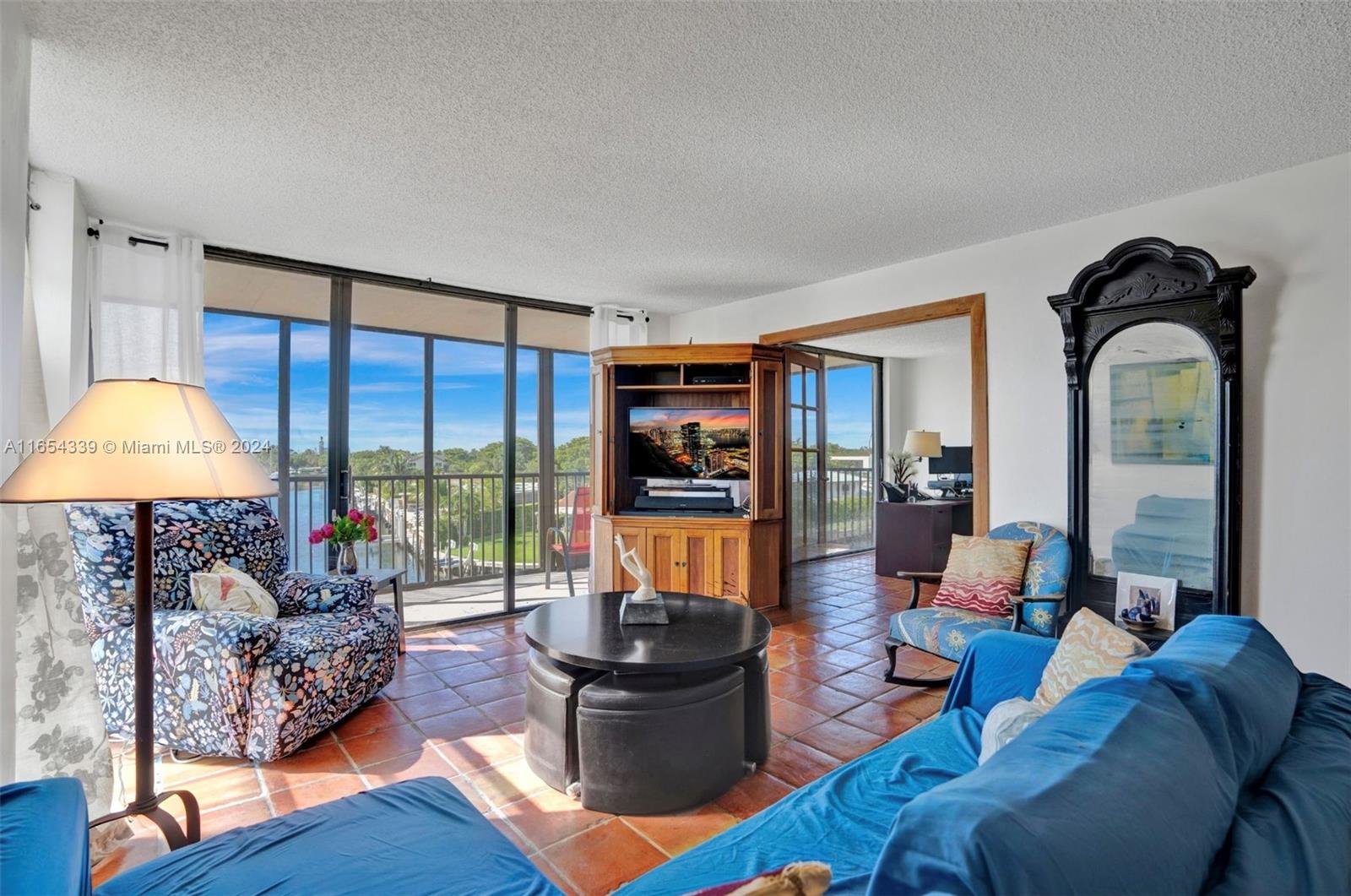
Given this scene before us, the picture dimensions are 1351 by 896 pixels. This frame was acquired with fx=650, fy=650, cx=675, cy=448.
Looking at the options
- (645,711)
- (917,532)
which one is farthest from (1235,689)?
(917,532)

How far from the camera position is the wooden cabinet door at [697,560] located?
4703mm

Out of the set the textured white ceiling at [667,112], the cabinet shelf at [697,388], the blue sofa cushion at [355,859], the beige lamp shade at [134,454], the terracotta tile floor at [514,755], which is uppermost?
the textured white ceiling at [667,112]

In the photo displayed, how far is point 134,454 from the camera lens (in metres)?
1.58

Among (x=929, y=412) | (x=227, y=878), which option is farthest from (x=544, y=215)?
(x=929, y=412)

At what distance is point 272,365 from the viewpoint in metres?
4.37

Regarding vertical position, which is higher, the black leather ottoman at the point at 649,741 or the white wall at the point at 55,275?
the white wall at the point at 55,275

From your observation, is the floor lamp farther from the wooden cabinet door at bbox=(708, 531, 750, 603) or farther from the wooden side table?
the wooden cabinet door at bbox=(708, 531, 750, 603)

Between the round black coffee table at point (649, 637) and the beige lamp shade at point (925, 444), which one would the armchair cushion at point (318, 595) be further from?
the beige lamp shade at point (925, 444)

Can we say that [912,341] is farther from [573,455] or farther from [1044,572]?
[1044,572]

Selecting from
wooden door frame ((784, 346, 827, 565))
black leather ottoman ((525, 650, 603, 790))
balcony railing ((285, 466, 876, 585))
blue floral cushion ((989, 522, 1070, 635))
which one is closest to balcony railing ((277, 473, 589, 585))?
balcony railing ((285, 466, 876, 585))

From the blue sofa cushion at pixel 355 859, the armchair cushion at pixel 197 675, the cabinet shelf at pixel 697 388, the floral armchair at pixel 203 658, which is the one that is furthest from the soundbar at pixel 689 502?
the blue sofa cushion at pixel 355 859

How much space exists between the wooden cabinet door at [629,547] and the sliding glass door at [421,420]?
60cm

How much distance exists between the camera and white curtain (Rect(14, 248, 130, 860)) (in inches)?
78.1

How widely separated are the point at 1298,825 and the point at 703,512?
161 inches
